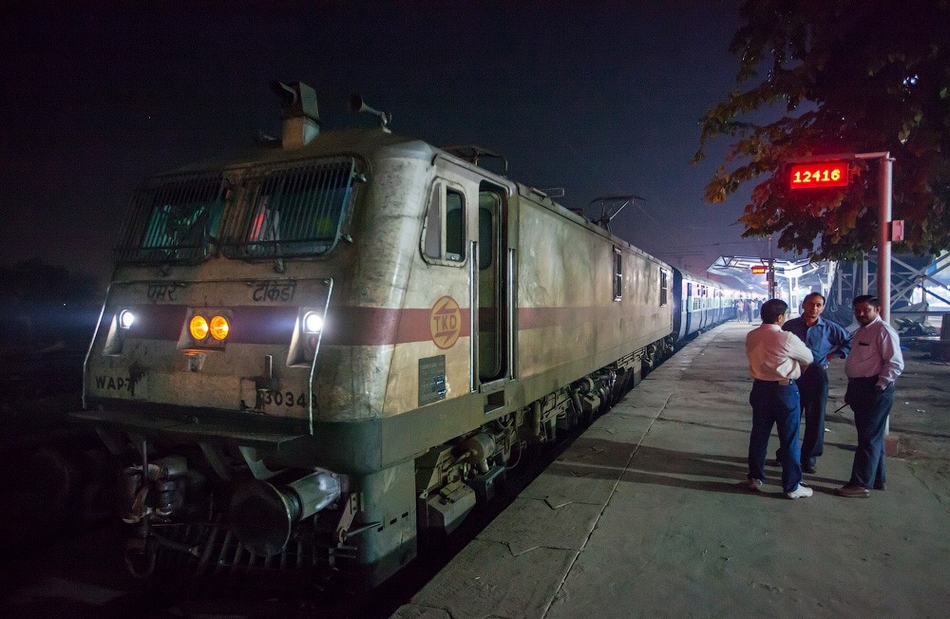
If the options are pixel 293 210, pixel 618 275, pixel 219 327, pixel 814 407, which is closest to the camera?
pixel 219 327

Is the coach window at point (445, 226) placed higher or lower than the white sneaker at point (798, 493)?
higher

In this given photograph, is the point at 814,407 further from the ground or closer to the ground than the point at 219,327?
closer to the ground

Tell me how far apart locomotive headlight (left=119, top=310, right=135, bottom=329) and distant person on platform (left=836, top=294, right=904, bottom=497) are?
6103 millimetres

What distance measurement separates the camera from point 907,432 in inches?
305

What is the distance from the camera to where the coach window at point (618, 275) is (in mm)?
9717

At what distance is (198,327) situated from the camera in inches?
159

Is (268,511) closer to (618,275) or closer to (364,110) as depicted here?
(364,110)

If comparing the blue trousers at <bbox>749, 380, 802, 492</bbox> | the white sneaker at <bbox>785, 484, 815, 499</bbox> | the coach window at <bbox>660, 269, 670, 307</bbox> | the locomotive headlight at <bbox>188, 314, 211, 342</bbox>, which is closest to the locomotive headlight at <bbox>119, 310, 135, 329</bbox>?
the locomotive headlight at <bbox>188, 314, 211, 342</bbox>

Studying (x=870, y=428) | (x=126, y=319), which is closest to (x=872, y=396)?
(x=870, y=428)

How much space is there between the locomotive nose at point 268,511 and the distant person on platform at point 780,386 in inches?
154

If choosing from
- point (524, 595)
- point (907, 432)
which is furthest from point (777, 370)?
point (907, 432)

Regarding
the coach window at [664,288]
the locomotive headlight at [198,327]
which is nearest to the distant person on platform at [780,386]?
the locomotive headlight at [198,327]

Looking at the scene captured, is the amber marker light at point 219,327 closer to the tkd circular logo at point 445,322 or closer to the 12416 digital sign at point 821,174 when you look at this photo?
the tkd circular logo at point 445,322

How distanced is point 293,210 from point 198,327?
1062 millimetres
